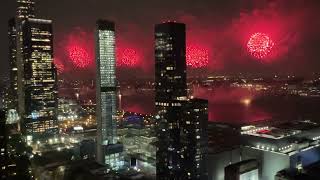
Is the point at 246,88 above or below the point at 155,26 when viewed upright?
below

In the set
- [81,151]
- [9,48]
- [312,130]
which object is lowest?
[81,151]

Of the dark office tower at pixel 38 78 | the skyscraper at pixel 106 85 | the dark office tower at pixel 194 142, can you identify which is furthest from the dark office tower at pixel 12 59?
the dark office tower at pixel 194 142

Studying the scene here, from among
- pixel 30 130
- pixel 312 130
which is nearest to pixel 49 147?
pixel 30 130

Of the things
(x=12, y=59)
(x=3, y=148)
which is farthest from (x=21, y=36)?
(x=3, y=148)

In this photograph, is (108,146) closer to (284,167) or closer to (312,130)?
(284,167)

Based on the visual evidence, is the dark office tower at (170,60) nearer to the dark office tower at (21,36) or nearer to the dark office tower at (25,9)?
the dark office tower at (21,36)

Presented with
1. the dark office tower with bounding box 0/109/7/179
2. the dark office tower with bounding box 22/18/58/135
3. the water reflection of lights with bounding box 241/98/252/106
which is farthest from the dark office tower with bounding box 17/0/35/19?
the water reflection of lights with bounding box 241/98/252/106

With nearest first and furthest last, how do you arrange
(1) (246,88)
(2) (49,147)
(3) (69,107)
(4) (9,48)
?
1. (2) (49,147)
2. (4) (9,48)
3. (3) (69,107)
4. (1) (246,88)

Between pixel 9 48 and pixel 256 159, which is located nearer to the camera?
pixel 256 159
